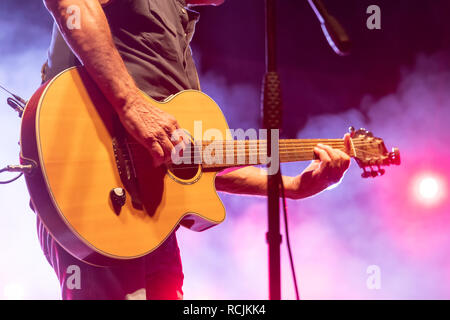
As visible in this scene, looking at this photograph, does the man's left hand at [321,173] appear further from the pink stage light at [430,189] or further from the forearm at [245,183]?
the pink stage light at [430,189]

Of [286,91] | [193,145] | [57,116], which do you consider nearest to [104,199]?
[57,116]

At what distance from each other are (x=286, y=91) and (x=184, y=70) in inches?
65.6

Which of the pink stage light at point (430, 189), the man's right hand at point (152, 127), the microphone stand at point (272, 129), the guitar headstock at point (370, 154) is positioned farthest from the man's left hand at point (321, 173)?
the pink stage light at point (430, 189)

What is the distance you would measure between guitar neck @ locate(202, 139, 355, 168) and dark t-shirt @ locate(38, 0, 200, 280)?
29cm

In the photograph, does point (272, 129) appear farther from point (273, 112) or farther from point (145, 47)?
point (145, 47)

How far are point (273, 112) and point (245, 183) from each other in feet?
3.23

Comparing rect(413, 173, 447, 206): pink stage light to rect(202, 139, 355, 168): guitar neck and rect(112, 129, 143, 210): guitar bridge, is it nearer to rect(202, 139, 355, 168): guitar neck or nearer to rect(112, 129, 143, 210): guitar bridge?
rect(202, 139, 355, 168): guitar neck

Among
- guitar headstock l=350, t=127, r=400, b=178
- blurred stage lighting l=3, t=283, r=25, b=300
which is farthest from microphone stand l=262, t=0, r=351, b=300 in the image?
blurred stage lighting l=3, t=283, r=25, b=300

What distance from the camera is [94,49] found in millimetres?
1331

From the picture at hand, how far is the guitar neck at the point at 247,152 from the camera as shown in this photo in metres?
1.72

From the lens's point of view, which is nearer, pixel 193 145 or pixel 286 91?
pixel 193 145

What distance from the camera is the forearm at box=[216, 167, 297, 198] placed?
80.2 inches
